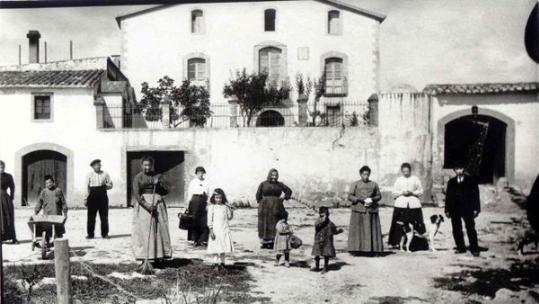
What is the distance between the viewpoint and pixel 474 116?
11.8 meters

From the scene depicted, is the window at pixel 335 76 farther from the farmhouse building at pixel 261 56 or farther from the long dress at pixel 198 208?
the long dress at pixel 198 208

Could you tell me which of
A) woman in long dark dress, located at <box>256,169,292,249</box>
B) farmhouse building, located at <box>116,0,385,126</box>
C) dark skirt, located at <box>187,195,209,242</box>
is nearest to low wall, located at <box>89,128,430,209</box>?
woman in long dark dress, located at <box>256,169,292,249</box>

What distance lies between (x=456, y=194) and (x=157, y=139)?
8823 mm

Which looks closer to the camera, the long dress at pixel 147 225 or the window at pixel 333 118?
the long dress at pixel 147 225

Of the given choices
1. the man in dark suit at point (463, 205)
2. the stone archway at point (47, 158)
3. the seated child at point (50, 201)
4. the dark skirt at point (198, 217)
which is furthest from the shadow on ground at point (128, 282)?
the stone archway at point (47, 158)

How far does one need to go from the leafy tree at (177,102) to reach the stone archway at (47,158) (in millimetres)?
4184

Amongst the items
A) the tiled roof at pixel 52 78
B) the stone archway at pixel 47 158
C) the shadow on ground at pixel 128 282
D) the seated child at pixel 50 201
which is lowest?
the shadow on ground at pixel 128 282

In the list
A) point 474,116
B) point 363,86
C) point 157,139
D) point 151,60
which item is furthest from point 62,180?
point 363,86

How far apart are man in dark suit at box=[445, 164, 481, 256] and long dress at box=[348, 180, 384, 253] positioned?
3.61 feet

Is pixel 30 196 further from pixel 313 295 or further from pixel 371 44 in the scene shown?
pixel 371 44

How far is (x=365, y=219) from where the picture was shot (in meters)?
8.05

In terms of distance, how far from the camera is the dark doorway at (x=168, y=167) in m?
13.4

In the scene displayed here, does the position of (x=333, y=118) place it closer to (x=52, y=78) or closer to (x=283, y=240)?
(x=52, y=78)

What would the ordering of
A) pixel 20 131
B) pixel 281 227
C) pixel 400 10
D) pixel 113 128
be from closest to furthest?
pixel 400 10
pixel 281 227
pixel 20 131
pixel 113 128
